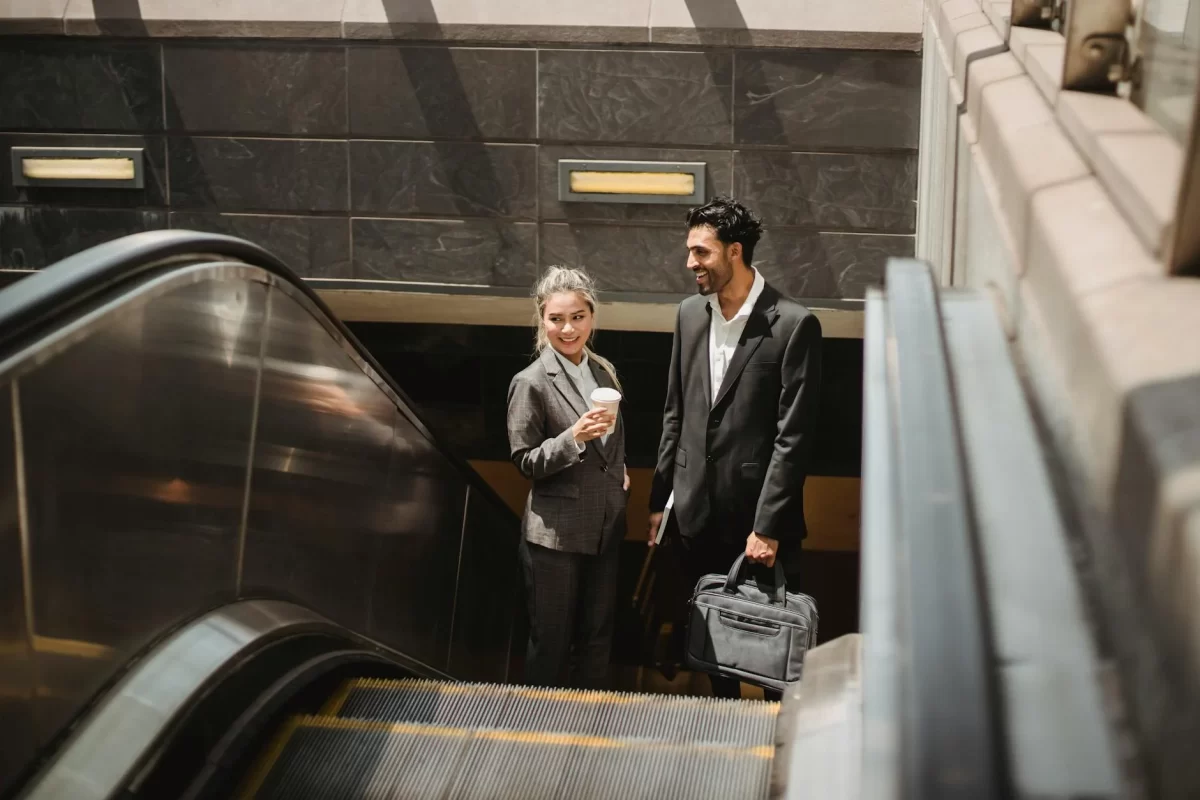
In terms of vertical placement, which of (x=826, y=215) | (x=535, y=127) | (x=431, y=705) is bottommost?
(x=431, y=705)

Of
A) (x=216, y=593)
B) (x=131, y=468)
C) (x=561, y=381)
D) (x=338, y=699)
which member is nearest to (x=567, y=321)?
(x=561, y=381)

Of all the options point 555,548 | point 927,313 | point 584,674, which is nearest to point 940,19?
point 555,548

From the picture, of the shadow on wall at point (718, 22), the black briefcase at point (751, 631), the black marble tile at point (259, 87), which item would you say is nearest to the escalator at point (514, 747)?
the black briefcase at point (751, 631)

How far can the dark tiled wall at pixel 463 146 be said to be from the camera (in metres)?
6.11

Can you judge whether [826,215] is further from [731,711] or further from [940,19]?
[731,711]

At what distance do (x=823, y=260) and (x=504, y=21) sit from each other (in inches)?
81.4

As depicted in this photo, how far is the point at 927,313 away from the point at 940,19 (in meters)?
3.72

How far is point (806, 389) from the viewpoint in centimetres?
376

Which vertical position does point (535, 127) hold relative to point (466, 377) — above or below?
above

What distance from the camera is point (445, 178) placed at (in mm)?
6367

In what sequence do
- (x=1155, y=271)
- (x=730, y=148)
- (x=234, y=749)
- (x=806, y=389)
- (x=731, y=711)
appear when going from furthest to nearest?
(x=730, y=148) → (x=806, y=389) → (x=731, y=711) → (x=234, y=749) → (x=1155, y=271)

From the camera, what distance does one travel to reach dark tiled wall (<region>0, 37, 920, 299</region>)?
6109 millimetres

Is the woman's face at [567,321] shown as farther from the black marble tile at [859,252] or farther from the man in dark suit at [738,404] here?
the black marble tile at [859,252]

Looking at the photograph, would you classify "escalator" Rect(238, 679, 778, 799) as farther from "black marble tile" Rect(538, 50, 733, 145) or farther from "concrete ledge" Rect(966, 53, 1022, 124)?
"black marble tile" Rect(538, 50, 733, 145)
